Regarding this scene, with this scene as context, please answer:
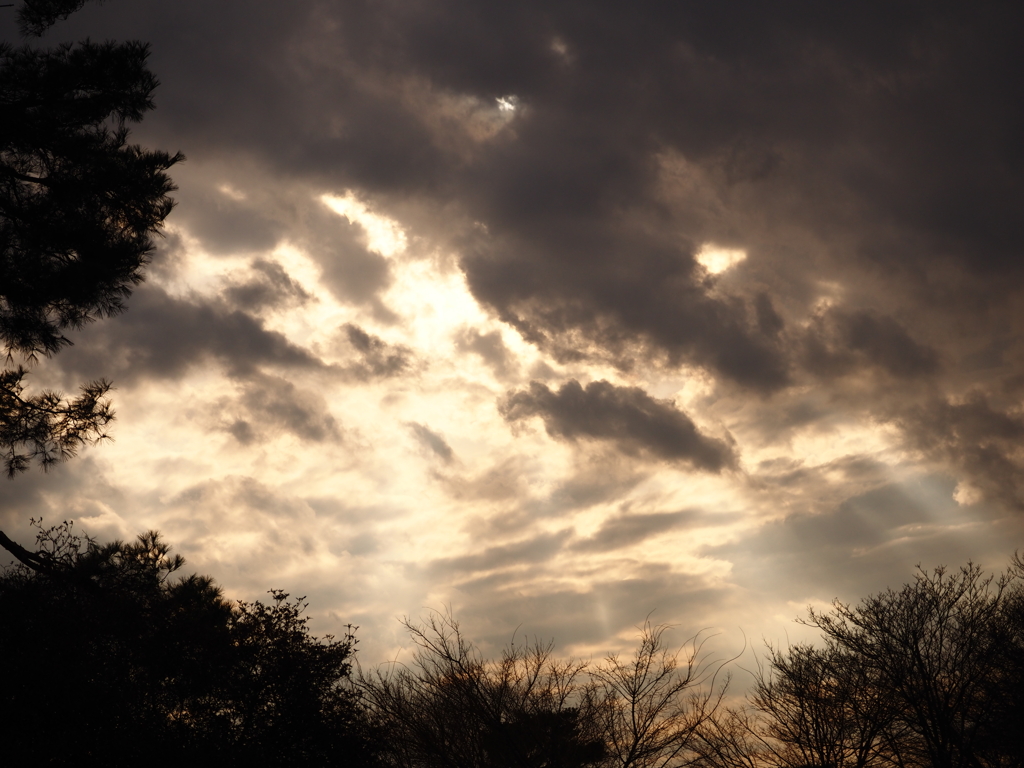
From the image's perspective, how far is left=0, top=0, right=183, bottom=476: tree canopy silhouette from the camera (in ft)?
37.8

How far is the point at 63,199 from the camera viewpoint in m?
11.7

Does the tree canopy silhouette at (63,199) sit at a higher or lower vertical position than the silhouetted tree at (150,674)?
higher

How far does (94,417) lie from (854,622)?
23.8 meters

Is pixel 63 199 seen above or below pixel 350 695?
above

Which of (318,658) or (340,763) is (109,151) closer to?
(318,658)

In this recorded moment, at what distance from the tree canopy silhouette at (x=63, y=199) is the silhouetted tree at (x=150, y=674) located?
262 centimetres

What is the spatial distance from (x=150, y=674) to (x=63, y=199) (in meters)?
8.14

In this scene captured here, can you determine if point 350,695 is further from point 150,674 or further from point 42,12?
point 42,12

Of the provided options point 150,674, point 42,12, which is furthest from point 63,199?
point 150,674

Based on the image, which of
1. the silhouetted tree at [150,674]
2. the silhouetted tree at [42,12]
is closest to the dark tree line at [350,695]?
the silhouetted tree at [150,674]

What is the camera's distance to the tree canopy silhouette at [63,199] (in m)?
11.5

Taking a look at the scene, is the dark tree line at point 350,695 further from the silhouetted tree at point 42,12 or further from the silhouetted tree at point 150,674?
the silhouetted tree at point 42,12

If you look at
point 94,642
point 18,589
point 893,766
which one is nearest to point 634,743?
point 893,766

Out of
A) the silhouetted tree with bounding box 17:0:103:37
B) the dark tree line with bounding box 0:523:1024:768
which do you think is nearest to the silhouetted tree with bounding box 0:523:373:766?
the dark tree line with bounding box 0:523:1024:768
